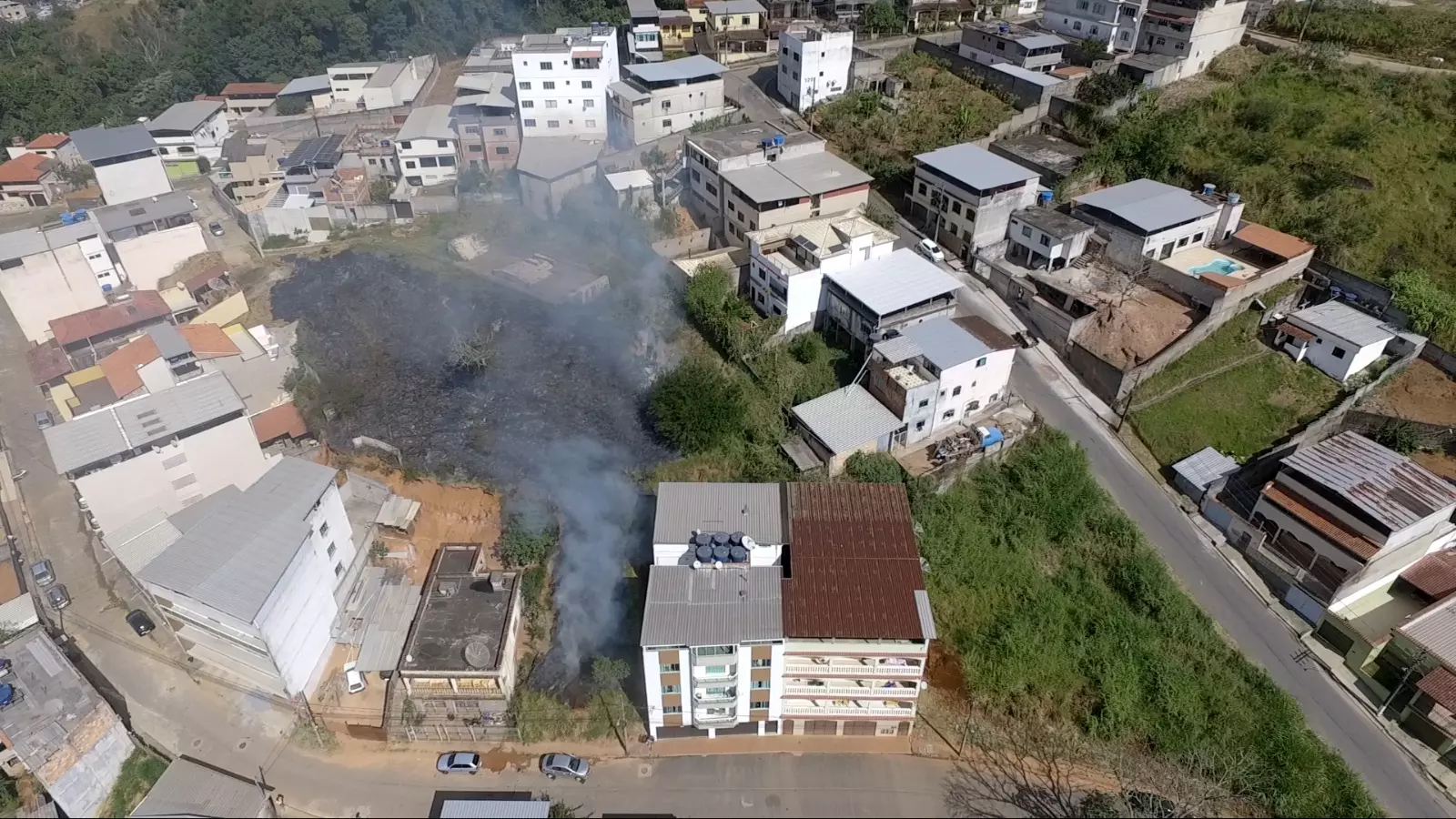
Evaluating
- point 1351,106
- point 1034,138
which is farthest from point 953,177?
point 1351,106

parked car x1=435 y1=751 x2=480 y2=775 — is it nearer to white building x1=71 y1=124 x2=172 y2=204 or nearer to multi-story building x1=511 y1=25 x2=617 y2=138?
multi-story building x1=511 y1=25 x2=617 y2=138

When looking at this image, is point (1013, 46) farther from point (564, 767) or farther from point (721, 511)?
point (564, 767)

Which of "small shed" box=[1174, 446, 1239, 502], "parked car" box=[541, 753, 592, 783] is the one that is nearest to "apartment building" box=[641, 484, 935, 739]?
"parked car" box=[541, 753, 592, 783]

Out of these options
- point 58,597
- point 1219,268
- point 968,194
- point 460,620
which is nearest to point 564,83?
point 968,194

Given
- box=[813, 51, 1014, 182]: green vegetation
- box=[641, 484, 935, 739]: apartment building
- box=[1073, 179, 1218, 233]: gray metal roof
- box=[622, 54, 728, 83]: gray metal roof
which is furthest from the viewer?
box=[622, 54, 728, 83]: gray metal roof

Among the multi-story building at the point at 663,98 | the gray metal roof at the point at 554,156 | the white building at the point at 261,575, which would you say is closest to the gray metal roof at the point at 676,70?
the multi-story building at the point at 663,98
